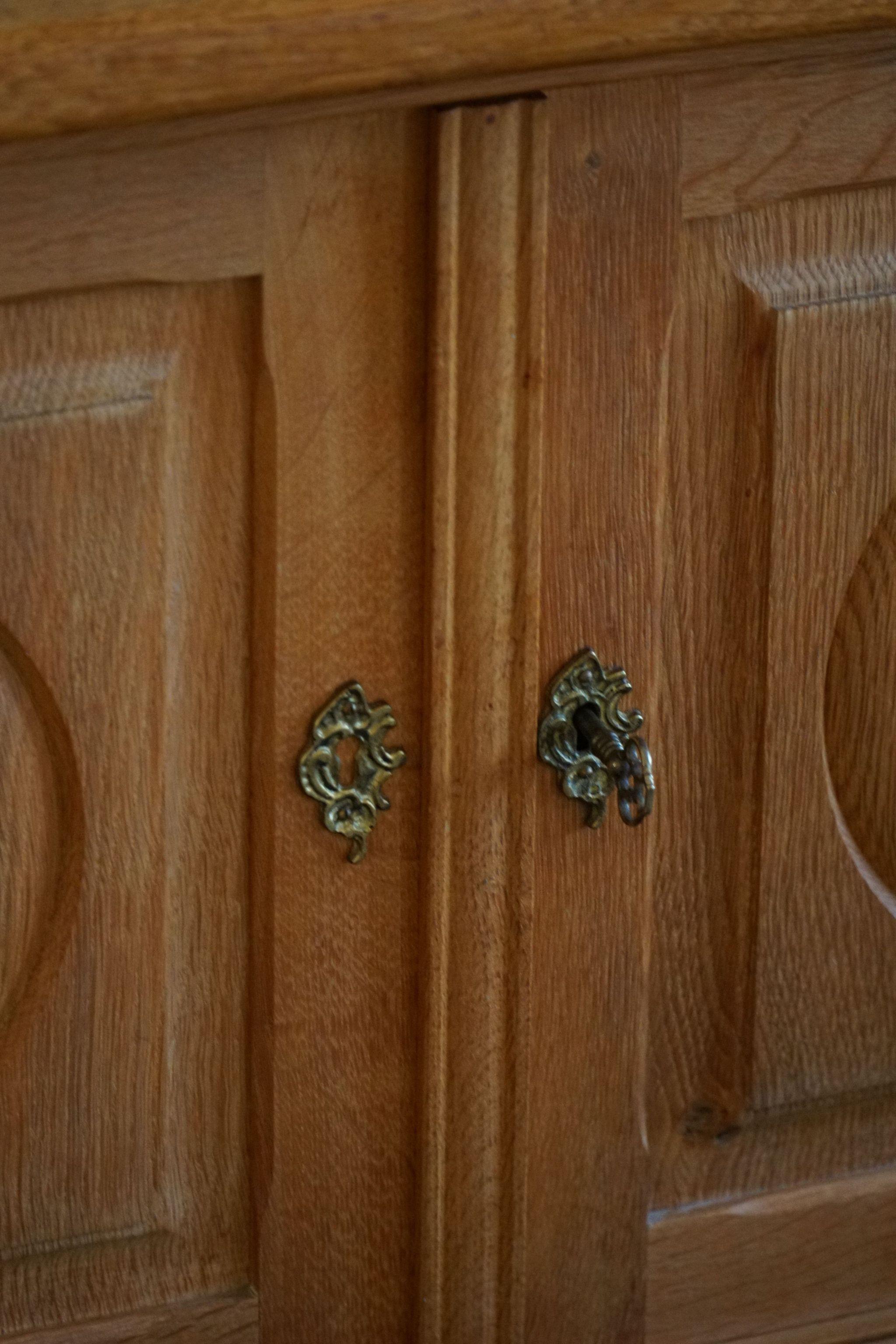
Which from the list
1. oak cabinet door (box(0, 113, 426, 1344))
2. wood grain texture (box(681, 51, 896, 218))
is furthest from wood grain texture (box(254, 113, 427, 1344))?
wood grain texture (box(681, 51, 896, 218))

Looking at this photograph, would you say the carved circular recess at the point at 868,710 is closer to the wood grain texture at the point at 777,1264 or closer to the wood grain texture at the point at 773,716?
the wood grain texture at the point at 773,716

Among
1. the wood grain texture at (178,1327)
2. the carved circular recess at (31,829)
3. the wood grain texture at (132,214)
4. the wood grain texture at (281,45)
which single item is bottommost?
the wood grain texture at (178,1327)

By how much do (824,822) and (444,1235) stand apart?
9.1 inches

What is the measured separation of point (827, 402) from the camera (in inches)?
31.6

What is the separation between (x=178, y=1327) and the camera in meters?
0.81

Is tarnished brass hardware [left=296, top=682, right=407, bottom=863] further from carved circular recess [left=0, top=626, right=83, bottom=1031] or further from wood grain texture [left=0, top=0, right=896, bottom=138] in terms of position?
wood grain texture [left=0, top=0, right=896, bottom=138]

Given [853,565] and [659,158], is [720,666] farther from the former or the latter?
[659,158]

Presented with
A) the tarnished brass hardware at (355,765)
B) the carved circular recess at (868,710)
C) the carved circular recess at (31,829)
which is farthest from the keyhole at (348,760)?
the carved circular recess at (868,710)

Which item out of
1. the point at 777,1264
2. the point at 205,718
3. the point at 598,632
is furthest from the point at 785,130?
the point at 777,1264

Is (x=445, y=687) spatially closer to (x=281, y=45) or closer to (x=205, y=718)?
(x=205, y=718)

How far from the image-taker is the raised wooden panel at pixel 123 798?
0.70 meters

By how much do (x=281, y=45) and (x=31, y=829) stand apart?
289 millimetres

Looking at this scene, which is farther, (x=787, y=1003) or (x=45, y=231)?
(x=787, y=1003)

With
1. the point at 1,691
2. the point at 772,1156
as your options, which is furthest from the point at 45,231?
the point at 772,1156
